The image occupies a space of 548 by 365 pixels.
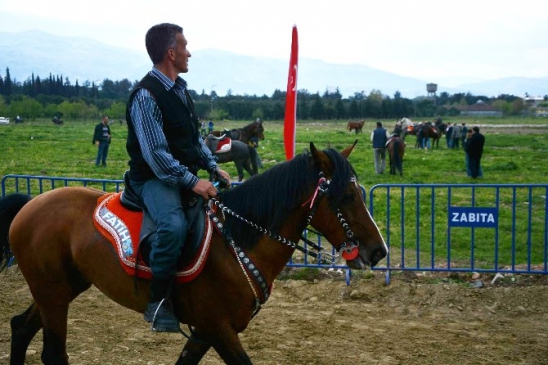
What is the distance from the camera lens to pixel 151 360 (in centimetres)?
557

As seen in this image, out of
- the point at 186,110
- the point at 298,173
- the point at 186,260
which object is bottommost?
the point at 186,260

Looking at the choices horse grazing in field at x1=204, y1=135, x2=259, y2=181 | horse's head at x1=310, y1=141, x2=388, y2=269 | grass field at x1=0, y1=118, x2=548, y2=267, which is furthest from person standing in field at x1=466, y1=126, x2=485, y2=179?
horse's head at x1=310, y1=141, x2=388, y2=269

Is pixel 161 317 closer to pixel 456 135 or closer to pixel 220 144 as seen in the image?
pixel 220 144

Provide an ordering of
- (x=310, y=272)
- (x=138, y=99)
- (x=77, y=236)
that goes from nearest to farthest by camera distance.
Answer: (x=138, y=99), (x=77, y=236), (x=310, y=272)

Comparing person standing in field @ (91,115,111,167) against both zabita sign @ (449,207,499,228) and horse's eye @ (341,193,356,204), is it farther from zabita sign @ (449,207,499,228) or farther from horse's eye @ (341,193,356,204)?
horse's eye @ (341,193,356,204)

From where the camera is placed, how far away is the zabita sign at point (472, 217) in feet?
26.0

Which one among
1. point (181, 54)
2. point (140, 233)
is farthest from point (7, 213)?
point (181, 54)

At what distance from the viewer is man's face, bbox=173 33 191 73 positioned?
3934 millimetres

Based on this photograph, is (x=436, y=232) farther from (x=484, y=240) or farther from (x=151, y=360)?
(x=151, y=360)

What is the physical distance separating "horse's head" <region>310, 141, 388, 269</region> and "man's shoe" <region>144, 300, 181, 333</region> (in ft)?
3.78

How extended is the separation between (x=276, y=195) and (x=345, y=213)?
0.46m

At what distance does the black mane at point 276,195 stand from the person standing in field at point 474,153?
16.3m

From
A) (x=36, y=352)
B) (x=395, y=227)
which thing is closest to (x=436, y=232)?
(x=395, y=227)

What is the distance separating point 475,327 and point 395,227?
4777 millimetres
